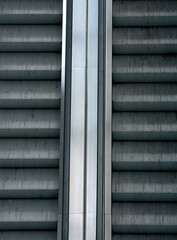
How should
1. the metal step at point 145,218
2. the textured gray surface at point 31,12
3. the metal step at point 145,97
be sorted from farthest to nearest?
the textured gray surface at point 31,12
the metal step at point 145,97
the metal step at point 145,218

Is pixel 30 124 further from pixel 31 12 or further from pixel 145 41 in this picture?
pixel 145 41

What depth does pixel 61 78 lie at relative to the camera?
4.88 m

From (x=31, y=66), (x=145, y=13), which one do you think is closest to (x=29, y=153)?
(x=31, y=66)

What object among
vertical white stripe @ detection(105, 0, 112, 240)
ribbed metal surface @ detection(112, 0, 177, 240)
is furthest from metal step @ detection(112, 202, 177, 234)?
vertical white stripe @ detection(105, 0, 112, 240)

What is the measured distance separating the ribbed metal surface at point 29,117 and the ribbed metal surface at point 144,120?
0.57m

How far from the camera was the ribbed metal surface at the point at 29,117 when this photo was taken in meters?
4.79

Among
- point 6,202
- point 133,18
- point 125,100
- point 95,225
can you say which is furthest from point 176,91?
point 6,202

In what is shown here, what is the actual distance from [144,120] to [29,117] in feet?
3.57

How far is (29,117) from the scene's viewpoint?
5.00 m

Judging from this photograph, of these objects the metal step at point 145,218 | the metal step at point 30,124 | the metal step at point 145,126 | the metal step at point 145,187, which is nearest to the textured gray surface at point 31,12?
the metal step at point 30,124

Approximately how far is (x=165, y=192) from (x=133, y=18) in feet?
5.60

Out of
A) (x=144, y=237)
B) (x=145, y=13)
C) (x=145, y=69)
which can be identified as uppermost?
(x=145, y=13)

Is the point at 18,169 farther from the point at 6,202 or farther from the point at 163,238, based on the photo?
the point at 163,238

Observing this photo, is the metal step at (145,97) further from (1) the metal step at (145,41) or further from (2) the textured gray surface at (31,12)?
(2) the textured gray surface at (31,12)
